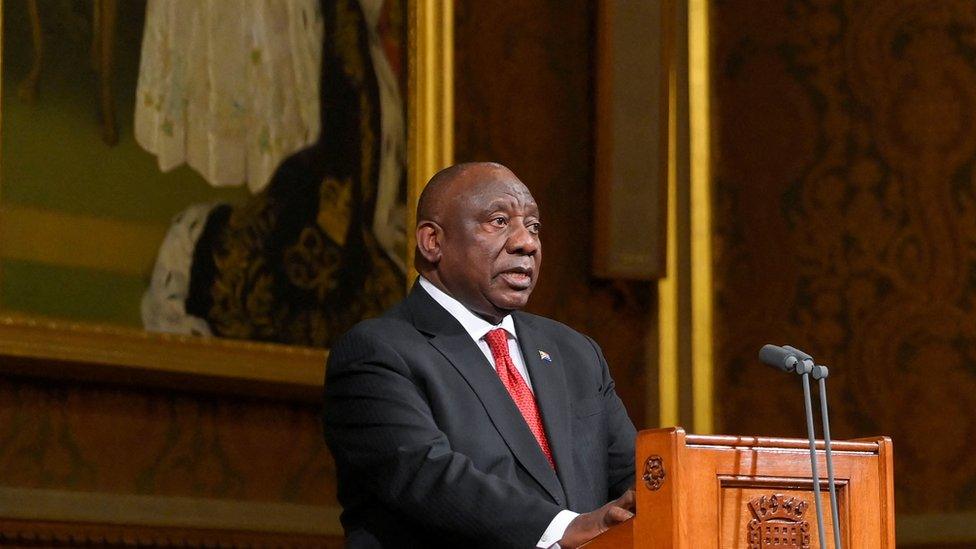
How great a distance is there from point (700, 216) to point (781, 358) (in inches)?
135

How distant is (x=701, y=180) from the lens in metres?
6.23

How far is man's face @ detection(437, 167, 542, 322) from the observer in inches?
132

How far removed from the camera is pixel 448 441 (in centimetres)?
315

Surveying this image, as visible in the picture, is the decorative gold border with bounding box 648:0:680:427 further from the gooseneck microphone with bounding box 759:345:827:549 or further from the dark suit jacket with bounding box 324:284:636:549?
the gooseneck microphone with bounding box 759:345:827:549

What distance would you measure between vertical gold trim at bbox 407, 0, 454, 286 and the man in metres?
1.99

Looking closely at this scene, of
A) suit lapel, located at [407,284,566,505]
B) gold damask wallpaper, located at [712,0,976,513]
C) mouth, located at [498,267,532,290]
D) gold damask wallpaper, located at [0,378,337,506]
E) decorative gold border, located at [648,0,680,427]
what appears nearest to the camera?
suit lapel, located at [407,284,566,505]

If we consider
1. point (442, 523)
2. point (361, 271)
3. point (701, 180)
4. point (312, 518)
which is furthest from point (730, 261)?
point (442, 523)

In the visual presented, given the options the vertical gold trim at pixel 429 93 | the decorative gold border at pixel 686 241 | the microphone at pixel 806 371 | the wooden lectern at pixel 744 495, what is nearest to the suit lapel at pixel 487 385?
the wooden lectern at pixel 744 495

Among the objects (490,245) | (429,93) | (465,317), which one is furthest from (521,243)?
(429,93)

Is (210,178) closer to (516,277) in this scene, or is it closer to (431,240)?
(431,240)

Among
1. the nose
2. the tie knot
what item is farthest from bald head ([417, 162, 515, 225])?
the tie knot

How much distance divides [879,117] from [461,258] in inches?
115

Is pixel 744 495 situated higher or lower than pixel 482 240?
lower

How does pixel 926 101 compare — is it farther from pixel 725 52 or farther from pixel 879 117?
pixel 725 52
